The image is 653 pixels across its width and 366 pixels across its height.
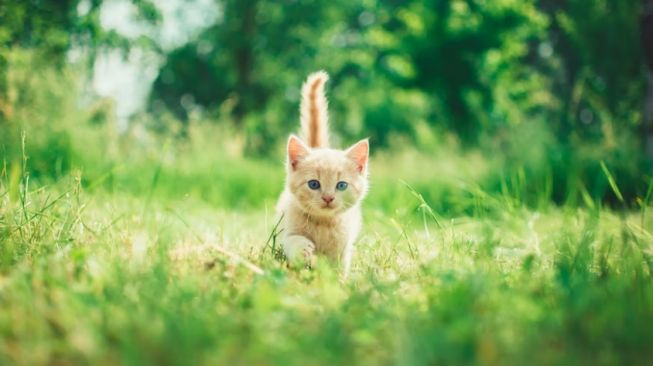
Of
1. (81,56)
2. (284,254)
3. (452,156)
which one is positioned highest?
(81,56)

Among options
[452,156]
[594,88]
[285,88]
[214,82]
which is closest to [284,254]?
[452,156]

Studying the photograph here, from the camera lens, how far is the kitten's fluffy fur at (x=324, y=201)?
207 cm

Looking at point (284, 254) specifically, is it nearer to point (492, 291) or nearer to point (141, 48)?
point (492, 291)

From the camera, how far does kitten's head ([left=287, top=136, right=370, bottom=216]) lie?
210 cm

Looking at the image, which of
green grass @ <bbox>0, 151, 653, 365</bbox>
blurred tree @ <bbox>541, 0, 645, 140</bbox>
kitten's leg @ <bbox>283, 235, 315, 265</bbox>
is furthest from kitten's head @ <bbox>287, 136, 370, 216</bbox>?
blurred tree @ <bbox>541, 0, 645, 140</bbox>

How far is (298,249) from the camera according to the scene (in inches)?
70.4

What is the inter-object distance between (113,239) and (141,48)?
162 inches

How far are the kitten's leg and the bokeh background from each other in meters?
0.95

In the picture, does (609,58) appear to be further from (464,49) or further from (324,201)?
(324,201)

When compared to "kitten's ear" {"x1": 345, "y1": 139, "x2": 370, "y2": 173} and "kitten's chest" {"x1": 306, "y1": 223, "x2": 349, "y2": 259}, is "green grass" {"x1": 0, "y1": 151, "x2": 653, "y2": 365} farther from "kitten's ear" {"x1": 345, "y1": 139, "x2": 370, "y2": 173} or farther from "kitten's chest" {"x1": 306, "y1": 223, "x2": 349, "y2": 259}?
"kitten's ear" {"x1": 345, "y1": 139, "x2": 370, "y2": 173}

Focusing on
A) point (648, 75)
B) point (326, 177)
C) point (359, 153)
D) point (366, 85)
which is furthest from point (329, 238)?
point (366, 85)

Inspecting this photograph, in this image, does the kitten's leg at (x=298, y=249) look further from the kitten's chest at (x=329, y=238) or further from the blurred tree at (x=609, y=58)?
the blurred tree at (x=609, y=58)

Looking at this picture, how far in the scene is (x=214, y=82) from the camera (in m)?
16.0

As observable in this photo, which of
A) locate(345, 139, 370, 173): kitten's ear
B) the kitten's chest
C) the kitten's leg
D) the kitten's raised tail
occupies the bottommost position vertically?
the kitten's chest
